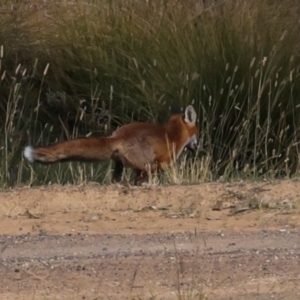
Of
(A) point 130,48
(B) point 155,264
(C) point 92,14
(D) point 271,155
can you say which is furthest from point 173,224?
(C) point 92,14

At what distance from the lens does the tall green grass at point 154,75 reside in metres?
11.2

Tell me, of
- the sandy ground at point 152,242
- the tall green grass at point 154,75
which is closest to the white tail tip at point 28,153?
the sandy ground at point 152,242

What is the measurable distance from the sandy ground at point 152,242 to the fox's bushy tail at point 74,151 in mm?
435

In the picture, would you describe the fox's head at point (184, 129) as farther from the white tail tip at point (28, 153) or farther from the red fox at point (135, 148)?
the white tail tip at point (28, 153)

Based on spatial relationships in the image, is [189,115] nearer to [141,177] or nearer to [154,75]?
[141,177]

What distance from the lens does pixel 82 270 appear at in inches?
232

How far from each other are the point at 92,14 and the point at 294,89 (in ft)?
9.92

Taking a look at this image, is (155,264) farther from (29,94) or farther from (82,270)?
(29,94)

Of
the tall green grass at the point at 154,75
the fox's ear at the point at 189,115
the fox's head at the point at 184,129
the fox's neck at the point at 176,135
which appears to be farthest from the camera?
the tall green grass at the point at 154,75

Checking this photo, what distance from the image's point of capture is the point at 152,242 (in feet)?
22.2

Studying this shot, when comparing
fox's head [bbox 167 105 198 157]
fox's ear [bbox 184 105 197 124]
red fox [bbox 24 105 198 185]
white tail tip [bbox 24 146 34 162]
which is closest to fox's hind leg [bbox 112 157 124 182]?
red fox [bbox 24 105 198 185]

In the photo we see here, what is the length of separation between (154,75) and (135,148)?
2.59 meters

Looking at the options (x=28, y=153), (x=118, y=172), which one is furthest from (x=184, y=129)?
(x=28, y=153)

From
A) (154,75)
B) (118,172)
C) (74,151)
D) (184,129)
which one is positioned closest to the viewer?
(74,151)
